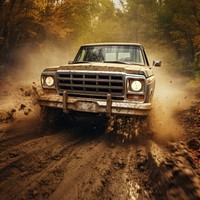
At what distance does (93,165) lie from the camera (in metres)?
2.66

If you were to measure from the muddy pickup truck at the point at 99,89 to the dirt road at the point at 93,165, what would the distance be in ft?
2.09

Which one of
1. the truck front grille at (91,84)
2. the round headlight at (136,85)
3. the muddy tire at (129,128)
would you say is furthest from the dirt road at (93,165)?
the round headlight at (136,85)

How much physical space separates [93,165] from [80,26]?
1862 cm

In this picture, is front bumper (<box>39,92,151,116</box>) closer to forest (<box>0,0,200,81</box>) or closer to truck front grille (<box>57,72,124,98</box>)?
truck front grille (<box>57,72,124,98</box>)

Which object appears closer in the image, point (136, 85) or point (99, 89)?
point (136, 85)

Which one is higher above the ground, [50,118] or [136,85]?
[136,85]

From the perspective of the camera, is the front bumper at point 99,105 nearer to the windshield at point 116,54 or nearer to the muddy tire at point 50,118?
the muddy tire at point 50,118

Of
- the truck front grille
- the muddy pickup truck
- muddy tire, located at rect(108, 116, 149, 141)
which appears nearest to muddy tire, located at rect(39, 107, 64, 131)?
the muddy pickup truck

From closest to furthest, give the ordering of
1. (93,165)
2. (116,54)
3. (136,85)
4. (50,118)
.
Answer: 1. (93,165)
2. (136,85)
3. (50,118)
4. (116,54)

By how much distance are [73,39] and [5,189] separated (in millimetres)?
19964

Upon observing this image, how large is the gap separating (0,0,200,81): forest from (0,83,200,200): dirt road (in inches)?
296

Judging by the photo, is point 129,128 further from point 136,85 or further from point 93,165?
point 93,165

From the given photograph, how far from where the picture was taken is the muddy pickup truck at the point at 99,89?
3172 mm

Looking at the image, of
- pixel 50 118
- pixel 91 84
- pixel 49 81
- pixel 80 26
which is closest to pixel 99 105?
pixel 91 84
